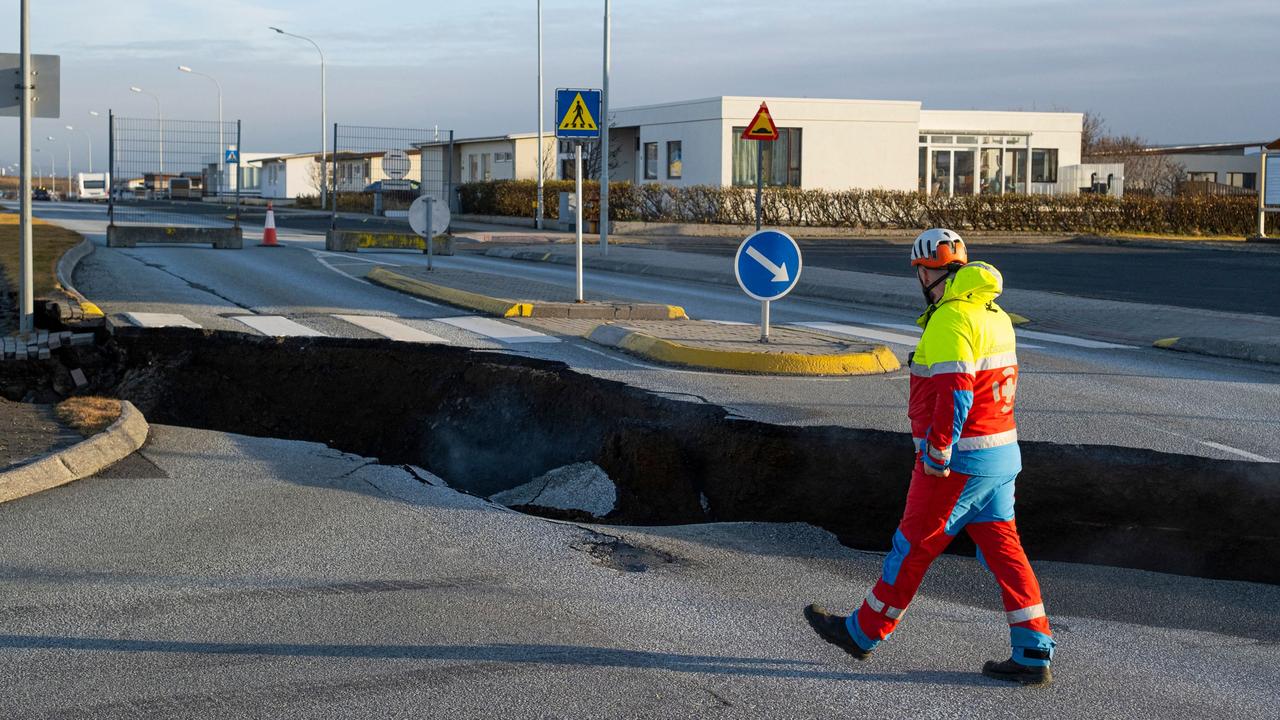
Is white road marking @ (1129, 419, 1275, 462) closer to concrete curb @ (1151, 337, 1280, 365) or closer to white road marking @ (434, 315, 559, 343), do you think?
concrete curb @ (1151, 337, 1280, 365)

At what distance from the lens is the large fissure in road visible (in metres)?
6.76

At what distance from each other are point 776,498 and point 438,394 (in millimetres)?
4012

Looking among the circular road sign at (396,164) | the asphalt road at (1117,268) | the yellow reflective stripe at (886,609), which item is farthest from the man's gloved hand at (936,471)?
the circular road sign at (396,164)

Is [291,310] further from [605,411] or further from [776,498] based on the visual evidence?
[776,498]

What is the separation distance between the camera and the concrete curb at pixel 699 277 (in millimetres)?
17625

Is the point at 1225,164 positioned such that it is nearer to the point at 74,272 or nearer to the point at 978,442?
the point at 74,272

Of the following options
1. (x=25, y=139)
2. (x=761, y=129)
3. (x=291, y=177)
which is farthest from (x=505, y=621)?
(x=291, y=177)

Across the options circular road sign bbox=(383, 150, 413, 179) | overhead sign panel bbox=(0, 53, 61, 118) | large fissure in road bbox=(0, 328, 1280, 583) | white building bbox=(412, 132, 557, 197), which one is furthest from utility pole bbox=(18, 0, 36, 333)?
white building bbox=(412, 132, 557, 197)

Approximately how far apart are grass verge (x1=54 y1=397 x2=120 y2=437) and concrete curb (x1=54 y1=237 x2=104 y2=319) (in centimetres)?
451

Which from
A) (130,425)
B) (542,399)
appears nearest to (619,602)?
(130,425)

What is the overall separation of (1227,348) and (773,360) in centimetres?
523

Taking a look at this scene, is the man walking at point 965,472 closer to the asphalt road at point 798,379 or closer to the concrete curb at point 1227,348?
the asphalt road at point 798,379

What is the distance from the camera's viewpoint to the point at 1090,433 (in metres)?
8.05

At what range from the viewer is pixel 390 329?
12625 mm
